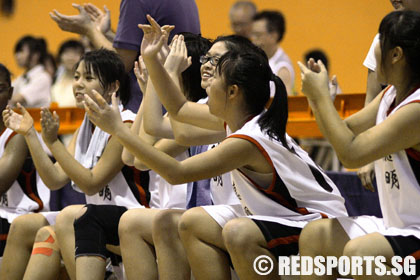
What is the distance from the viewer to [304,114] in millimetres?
4520

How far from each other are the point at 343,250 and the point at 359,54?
15.5 feet

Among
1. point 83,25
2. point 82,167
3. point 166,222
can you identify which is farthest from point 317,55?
point 166,222

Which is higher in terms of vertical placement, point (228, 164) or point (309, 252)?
point (228, 164)

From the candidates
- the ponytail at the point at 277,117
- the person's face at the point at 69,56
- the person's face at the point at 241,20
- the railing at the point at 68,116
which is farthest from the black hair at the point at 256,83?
the person's face at the point at 69,56

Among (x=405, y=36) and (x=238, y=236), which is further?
(x=238, y=236)

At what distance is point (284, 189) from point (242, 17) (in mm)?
3821

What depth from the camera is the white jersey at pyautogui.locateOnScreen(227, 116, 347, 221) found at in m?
2.46

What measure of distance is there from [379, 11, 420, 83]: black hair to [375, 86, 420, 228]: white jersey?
0.09m

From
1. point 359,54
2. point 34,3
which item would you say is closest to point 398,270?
point 359,54

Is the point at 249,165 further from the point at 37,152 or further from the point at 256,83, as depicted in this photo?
the point at 37,152

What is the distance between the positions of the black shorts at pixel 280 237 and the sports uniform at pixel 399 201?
8.7 inches

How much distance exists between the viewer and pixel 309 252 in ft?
7.16

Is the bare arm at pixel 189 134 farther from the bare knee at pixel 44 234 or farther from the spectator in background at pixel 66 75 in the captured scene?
the spectator in background at pixel 66 75

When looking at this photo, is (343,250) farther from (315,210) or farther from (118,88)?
(118,88)
